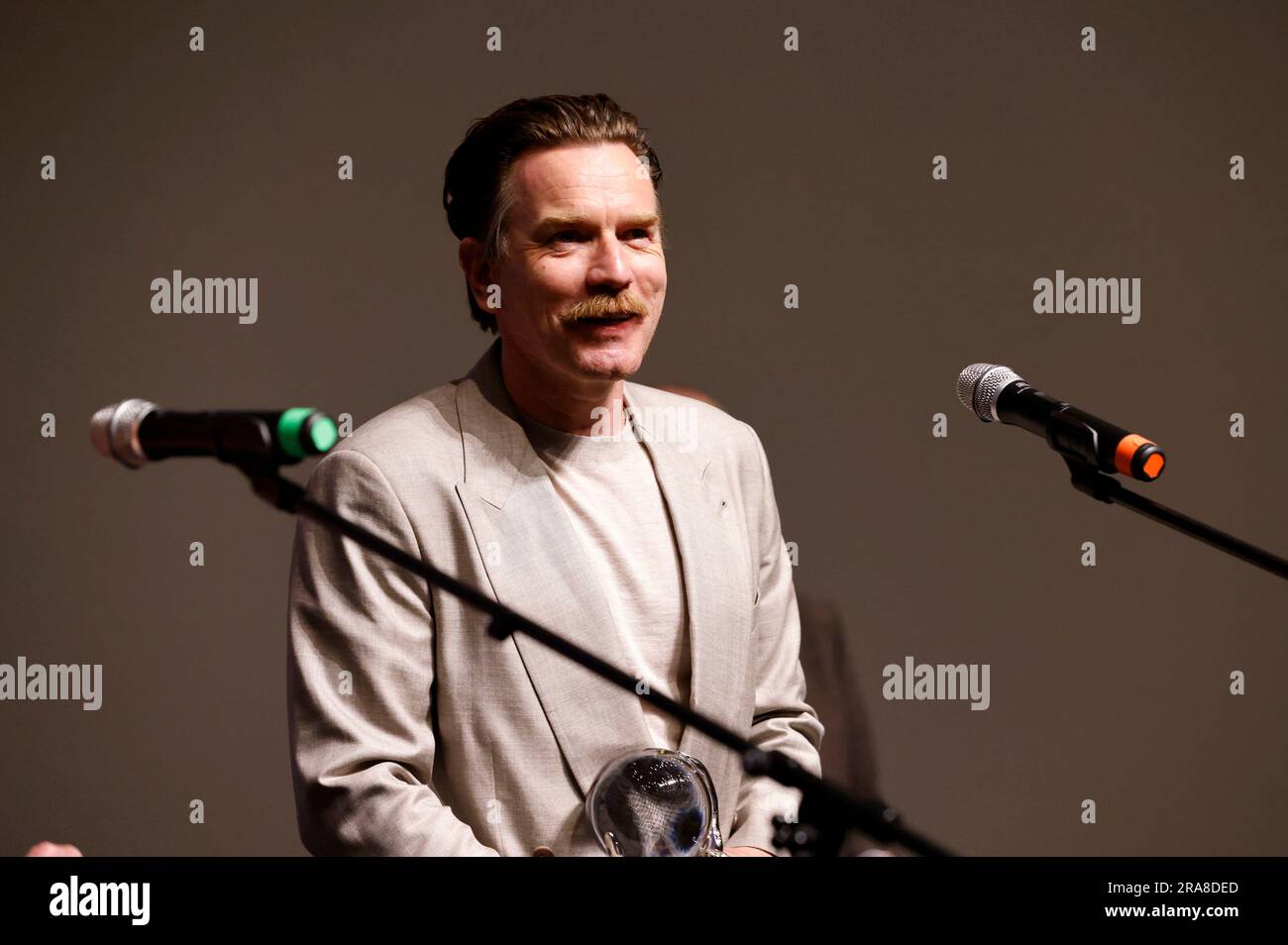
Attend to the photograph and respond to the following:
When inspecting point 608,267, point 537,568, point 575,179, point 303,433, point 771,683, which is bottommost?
point 771,683

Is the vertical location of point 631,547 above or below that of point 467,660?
above

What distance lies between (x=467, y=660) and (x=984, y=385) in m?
0.86

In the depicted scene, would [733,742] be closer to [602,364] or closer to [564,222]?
[602,364]

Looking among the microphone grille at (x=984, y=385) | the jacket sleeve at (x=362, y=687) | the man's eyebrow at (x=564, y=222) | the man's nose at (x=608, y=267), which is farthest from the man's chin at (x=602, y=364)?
the microphone grille at (x=984, y=385)

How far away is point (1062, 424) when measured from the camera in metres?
1.47

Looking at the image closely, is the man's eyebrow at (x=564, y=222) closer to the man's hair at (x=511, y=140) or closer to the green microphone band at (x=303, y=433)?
the man's hair at (x=511, y=140)

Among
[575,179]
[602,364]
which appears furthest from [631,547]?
[575,179]

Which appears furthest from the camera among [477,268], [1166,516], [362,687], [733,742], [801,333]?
[801,333]

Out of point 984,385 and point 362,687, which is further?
point 362,687

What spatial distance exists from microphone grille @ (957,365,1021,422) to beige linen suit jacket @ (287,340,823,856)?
1.79 ft

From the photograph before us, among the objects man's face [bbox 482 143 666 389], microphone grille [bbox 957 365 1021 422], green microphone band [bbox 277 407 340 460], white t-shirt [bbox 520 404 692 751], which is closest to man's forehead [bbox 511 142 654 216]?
man's face [bbox 482 143 666 389]

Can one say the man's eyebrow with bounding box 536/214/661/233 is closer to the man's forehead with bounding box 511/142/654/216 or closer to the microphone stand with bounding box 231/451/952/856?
the man's forehead with bounding box 511/142/654/216
